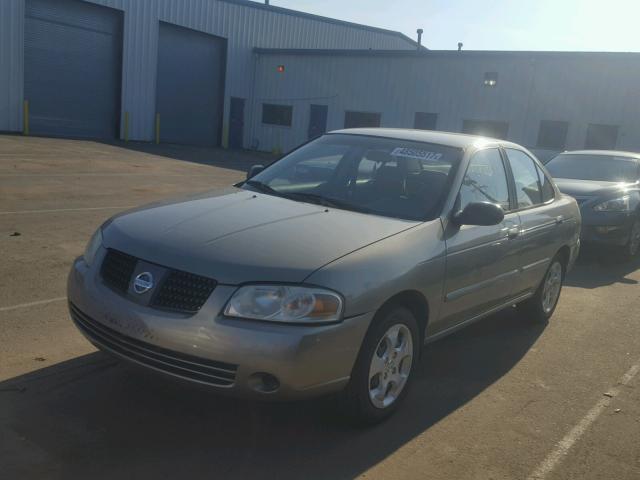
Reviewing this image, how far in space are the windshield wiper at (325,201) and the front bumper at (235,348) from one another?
1.04 m

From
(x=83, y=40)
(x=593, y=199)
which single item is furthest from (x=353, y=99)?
(x=593, y=199)

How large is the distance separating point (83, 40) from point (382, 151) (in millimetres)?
24198

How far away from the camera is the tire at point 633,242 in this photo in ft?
30.7

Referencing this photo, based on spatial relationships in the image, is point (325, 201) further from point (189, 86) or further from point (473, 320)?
point (189, 86)

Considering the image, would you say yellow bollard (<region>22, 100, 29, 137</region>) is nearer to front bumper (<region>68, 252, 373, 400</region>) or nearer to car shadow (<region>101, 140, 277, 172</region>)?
car shadow (<region>101, 140, 277, 172</region>)

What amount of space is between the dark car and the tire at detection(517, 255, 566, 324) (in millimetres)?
3200

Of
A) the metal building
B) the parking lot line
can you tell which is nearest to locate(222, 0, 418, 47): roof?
the metal building

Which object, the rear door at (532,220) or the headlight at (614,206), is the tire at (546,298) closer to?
the rear door at (532,220)

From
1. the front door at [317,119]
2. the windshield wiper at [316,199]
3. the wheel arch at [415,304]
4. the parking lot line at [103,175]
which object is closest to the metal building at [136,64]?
the front door at [317,119]

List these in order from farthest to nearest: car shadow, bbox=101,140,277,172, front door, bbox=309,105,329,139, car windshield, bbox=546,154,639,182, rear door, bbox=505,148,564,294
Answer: front door, bbox=309,105,329,139, car shadow, bbox=101,140,277,172, car windshield, bbox=546,154,639,182, rear door, bbox=505,148,564,294

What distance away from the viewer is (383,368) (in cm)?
374

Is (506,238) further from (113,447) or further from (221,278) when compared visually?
(113,447)

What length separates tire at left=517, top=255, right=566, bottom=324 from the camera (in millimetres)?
5875

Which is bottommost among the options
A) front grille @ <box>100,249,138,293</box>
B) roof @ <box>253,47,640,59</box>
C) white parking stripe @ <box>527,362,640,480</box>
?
white parking stripe @ <box>527,362,640,480</box>
